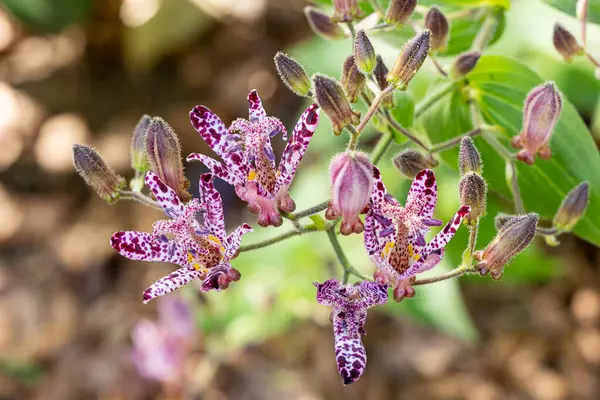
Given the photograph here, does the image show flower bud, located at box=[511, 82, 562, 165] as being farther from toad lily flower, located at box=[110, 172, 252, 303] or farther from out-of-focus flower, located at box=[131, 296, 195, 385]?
out-of-focus flower, located at box=[131, 296, 195, 385]

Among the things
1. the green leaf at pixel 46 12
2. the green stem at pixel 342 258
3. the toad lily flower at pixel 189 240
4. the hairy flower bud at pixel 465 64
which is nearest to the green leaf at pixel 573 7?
the hairy flower bud at pixel 465 64

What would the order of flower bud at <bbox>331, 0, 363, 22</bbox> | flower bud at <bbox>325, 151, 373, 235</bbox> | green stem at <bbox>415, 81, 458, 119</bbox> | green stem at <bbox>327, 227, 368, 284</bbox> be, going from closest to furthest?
1. flower bud at <bbox>325, 151, 373, 235</bbox>
2. green stem at <bbox>327, 227, 368, 284</bbox>
3. flower bud at <bbox>331, 0, 363, 22</bbox>
4. green stem at <bbox>415, 81, 458, 119</bbox>

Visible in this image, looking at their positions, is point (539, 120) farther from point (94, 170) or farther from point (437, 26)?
point (94, 170)

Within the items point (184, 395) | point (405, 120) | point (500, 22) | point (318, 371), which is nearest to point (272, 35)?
point (318, 371)

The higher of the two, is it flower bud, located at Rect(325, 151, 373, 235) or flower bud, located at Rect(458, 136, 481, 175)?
flower bud, located at Rect(325, 151, 373, 235)

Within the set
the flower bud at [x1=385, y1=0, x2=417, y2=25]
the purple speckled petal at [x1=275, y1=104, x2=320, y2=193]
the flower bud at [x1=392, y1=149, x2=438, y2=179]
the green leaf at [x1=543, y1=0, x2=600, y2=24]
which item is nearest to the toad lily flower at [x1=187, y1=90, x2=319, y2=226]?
the purple speckled petal at [x1=275, y1=104, x2=320, y2=193]

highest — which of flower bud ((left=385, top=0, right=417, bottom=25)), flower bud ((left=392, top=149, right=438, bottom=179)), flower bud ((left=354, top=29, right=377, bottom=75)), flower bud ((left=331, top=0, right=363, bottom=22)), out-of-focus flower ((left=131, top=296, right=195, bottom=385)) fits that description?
flower bud ((left=354, top=29, right=377, bottom=75))

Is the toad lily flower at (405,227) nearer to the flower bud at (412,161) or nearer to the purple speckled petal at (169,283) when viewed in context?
the flower bud at (412,161)
